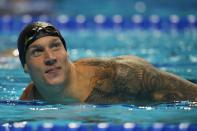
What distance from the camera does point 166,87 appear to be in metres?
4.51

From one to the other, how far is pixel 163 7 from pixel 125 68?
796cm

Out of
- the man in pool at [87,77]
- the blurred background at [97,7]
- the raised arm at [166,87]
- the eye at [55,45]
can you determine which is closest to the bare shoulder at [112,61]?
the man in pool at [87,77]

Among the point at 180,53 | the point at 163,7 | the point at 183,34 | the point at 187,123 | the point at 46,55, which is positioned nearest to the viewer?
the point at 187,123

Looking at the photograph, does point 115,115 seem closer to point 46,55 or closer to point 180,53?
point 46,55

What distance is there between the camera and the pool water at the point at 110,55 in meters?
Result: 4.30

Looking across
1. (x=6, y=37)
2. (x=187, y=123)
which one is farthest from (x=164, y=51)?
(x=187, y=123)

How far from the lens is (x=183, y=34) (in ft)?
29.2

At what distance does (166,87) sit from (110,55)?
3.19 m

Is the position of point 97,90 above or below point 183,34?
below

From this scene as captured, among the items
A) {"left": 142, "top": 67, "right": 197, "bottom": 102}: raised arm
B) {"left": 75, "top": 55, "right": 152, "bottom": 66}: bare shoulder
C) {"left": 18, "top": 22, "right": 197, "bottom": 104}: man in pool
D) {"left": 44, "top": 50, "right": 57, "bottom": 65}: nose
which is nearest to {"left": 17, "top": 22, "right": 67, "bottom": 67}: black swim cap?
{"left": 18, "top": 22, "right": 197, "bottom": 104}: man in pool

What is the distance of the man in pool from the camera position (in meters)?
4.34

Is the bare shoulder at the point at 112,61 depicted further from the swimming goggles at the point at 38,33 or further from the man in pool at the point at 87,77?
the swimming goggles at the point at 38,33

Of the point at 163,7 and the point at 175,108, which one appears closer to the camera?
the point at 175,108

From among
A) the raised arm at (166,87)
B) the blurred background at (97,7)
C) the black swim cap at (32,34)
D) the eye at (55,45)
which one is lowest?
the raised arm at (166,87)
